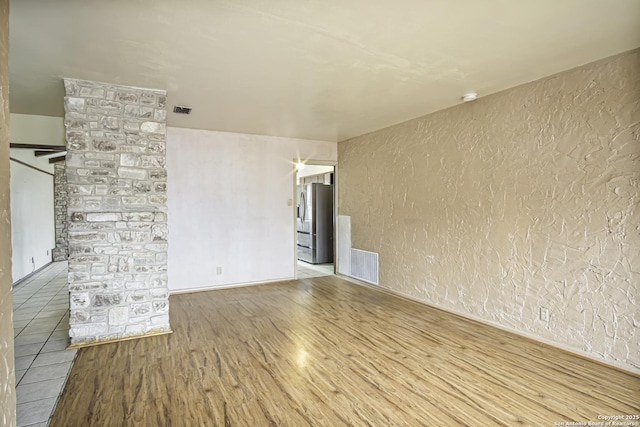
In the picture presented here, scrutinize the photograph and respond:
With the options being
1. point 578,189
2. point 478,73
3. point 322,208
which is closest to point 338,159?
point 322,208

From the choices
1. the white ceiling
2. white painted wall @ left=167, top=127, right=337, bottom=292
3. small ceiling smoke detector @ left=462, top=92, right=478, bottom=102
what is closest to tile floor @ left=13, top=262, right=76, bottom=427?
white painted wall @ left=167, top=127, right=337, bottom=292

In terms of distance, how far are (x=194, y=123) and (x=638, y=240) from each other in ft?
16.6

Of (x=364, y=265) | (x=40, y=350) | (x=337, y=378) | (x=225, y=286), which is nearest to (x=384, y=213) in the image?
(x=364, y=265)

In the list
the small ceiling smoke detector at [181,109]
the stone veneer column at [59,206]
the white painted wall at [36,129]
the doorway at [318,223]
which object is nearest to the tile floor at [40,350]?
the white painted wall at [36,129]

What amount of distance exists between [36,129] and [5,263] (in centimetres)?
430

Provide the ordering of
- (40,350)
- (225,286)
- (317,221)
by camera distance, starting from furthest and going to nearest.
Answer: (317,221), (225,286), (40,350)

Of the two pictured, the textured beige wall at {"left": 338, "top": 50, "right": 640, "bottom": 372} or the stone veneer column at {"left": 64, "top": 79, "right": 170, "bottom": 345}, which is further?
the stone veneer column at {"left": 64, "top": 79, "right": 170, "bottom": 345}

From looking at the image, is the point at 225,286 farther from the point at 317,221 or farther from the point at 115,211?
the point at 317,221

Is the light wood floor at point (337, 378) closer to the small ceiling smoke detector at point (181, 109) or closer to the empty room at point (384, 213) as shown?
the empty room at point (384, 213)

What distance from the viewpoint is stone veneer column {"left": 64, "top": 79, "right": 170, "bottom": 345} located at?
320 centimetres

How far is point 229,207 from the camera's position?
5.44 m

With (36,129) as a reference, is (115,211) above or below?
below

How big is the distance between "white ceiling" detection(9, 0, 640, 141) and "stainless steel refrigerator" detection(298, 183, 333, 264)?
3.60 meters

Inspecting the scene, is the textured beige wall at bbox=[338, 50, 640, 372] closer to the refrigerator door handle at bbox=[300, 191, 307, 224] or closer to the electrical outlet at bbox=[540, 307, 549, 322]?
the electrical outlet at bbox=[540, 307, 549, 322]
